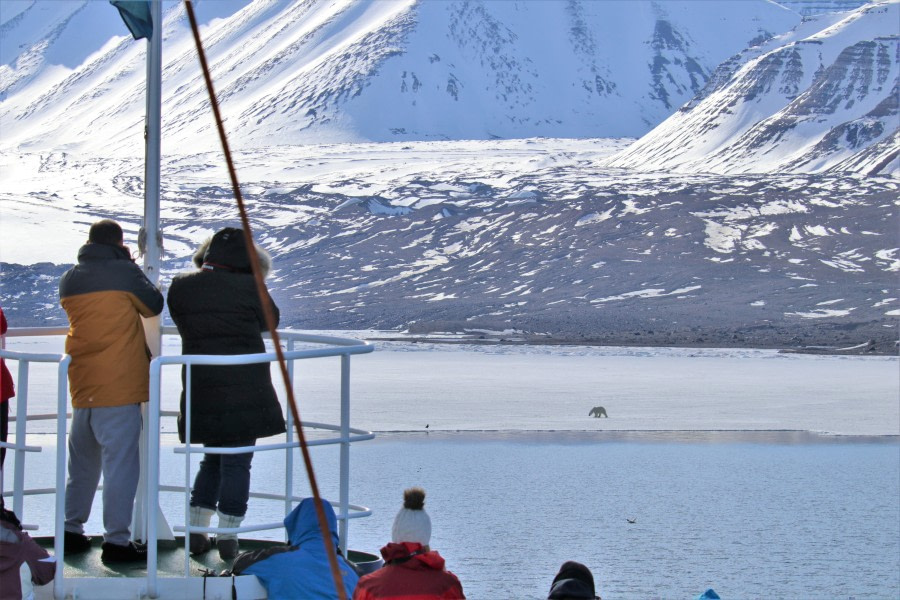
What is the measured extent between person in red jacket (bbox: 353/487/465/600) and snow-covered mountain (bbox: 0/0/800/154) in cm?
10973

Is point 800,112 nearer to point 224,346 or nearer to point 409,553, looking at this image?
point 224,346

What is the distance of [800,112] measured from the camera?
9950 cm

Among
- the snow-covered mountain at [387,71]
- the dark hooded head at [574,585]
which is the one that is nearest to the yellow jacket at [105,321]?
the dark hooded head at [574,585]

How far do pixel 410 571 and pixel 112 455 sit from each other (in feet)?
3.81

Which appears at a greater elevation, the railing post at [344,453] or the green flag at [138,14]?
the green flag at [138,14]

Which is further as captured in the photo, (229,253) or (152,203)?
(152,203)

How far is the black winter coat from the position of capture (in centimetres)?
379

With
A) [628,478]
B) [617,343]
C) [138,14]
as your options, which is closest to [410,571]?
[138,14]

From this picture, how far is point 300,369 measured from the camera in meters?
23.8

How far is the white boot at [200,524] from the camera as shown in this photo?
4113 millimetres

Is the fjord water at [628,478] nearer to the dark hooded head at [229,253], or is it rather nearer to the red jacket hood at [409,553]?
the dark hooded head at [229,253]

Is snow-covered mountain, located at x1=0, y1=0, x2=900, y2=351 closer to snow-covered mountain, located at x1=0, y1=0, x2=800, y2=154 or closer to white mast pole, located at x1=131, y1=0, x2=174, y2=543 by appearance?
snow-covered mountain, located at x1=0, y1=0, x2=800, y2=154

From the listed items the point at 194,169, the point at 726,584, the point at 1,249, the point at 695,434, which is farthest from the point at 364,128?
the point at 726,584

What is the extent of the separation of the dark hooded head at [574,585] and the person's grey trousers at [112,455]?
1354 mm
